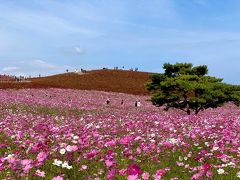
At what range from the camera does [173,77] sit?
32.4m

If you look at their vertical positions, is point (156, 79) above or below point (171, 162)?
above

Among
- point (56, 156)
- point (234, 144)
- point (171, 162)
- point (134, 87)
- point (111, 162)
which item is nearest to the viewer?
point (111, 162)

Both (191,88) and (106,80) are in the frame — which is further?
(106,80)

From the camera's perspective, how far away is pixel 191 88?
29344 mm

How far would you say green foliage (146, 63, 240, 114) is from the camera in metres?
29.8

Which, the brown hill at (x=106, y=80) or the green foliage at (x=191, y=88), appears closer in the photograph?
the green foliage at (x=191, y=88)

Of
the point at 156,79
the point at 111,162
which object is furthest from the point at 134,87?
the point at 111,162

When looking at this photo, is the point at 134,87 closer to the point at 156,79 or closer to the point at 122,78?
the point at 122,78

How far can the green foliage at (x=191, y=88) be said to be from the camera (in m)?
29.8

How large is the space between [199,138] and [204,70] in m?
21.8

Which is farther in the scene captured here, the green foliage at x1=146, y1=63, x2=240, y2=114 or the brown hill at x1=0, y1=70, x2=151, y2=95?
the brown hill at x1=0, y1=70, x2=151, y2=95

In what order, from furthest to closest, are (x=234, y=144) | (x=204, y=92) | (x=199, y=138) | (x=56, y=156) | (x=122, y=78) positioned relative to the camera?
(x=122, y=78)
(x=204, y=92)
(x=199, y=138)
(x=234, y=144)
(x=56, y=156)

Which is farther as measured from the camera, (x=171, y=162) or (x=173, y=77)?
(x=173, y=77)

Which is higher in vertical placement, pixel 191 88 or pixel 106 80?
pixel 106 80
